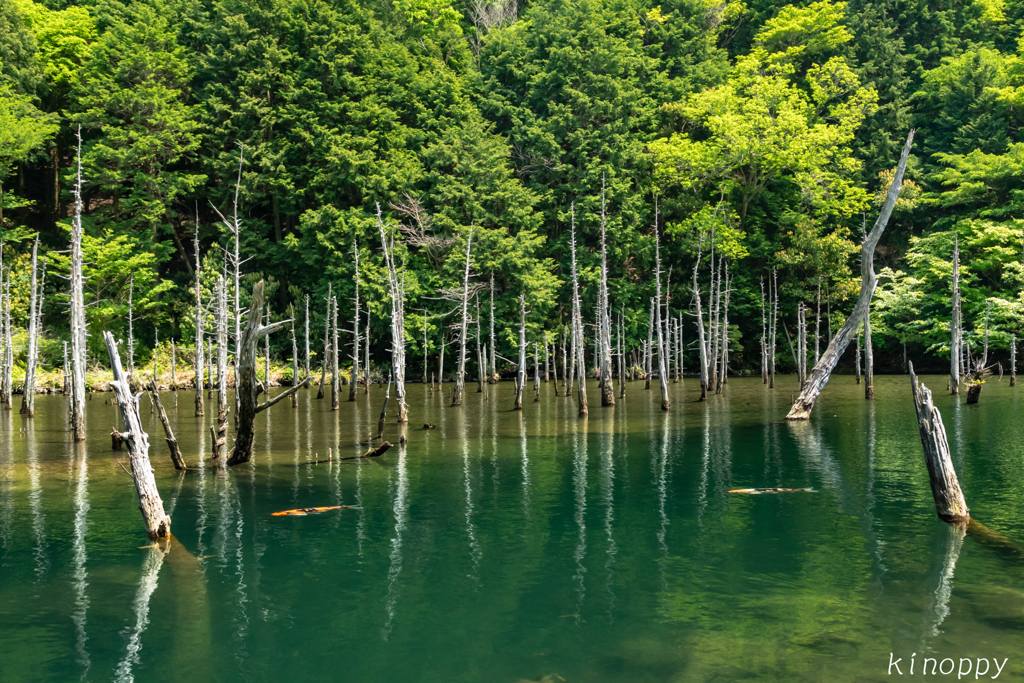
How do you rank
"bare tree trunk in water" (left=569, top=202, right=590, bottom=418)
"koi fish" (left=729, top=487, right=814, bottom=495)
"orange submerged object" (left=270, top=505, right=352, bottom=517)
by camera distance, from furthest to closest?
1. "bare tree trunk in water" (left=569, top=202, right=590, bottom=418)
2. "koi fish" (left=729, top=487, right=814, bottom=495)
3. "orange submerged object" (left=270, top=505, right=352, bottom=517)

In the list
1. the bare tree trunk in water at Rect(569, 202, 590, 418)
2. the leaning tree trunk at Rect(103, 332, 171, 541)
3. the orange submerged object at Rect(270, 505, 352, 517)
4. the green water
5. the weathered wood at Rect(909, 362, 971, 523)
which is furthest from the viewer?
the bare tree trunk in water at Rect(569, 202, 590, 418)

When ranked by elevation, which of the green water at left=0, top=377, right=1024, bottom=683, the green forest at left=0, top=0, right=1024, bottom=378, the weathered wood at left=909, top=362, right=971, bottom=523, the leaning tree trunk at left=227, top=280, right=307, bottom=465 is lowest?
the green water at left=0, top=377, right=1024, bottom=683

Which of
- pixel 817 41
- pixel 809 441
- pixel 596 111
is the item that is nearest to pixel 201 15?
pixel 596 111

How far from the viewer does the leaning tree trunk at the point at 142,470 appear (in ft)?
43.5

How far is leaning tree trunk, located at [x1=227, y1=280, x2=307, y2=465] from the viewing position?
56.9 feet

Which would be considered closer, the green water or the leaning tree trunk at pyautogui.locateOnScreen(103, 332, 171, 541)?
the green water

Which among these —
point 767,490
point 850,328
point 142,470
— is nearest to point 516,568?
point 142,470

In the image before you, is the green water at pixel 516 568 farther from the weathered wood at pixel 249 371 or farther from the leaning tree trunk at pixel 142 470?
the weathered wood at pixel 249 371

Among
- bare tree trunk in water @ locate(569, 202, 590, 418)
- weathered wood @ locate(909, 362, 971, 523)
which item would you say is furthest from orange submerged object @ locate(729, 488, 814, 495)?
bare tree trunk in water @ locate(569, 202, 590, 418)

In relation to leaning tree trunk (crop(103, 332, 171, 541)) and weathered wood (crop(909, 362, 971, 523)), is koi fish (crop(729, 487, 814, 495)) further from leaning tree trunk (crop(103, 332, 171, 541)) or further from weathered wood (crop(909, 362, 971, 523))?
leaning tree trunk (crop(103, 332, 171, 541))

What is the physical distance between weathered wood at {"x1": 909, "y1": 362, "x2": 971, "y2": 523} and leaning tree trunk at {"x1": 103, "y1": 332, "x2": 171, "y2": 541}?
39.7 ft

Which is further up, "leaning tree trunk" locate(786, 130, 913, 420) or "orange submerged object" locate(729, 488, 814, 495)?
"leaning tree trunk" locate(786, 130, 913, 420)

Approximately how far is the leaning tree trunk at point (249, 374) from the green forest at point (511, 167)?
94.7 feet

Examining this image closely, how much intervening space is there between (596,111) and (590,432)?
33.8m
